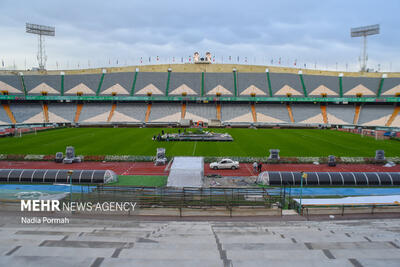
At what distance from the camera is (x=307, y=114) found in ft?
232

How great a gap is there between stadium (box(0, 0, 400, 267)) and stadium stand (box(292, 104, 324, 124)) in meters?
0.25

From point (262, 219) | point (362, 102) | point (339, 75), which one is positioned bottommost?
point (262, 219)

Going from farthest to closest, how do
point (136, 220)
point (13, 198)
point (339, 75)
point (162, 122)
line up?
point (339, 75)
point (162, 122)
point (13, 198)
point (136, 220)

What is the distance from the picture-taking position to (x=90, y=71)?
8450cm

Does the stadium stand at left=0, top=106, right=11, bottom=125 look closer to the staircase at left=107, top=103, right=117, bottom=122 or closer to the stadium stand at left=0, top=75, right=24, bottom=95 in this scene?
the stadium stand at left=0, top=75, right=24, bottom=95

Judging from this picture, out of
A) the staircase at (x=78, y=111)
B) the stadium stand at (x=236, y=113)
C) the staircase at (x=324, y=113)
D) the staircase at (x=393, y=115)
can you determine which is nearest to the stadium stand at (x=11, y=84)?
the staircase at (x=78, y=111)

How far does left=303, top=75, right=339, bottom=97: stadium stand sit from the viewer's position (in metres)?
75.0

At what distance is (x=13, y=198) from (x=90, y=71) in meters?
73.5

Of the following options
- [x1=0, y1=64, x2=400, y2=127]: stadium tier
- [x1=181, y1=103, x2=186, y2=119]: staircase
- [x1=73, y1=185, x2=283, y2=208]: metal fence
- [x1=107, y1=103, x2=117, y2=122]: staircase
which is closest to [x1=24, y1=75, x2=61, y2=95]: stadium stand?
[x1=0, y1=64, x2=400, y2=127]: stadium tier

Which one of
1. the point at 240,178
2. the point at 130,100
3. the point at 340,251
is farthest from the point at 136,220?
the point at 130,100

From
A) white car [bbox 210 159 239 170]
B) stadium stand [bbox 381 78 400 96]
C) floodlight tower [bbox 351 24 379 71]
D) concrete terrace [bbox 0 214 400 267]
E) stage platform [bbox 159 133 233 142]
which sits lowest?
concrete terrace [bbox 0 214 400 267]

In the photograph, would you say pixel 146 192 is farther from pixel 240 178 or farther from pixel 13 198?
pixel 240 178

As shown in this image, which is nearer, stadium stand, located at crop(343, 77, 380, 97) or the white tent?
the white tent

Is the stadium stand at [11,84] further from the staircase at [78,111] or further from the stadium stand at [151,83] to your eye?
the stadium stand at [151,83]
